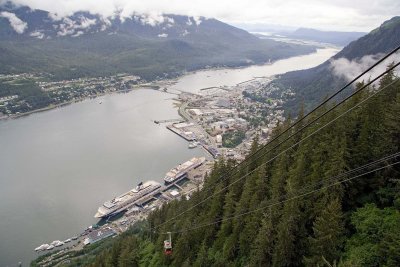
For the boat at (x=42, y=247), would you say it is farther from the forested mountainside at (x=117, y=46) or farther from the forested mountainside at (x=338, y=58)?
the forested mountainside at (x=117, y=46)

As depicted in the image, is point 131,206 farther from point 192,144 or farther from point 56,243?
point 192,144

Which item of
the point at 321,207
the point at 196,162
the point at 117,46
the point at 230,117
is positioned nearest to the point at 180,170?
the point at 196,162

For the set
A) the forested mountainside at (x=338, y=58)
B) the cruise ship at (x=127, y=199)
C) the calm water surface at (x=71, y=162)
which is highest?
the forested mountainside at (x=338, y=58)

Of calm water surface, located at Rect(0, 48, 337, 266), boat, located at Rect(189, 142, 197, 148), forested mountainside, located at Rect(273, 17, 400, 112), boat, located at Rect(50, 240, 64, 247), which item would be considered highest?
forested mountainside, located at Rect(273, 17, 400, 112)

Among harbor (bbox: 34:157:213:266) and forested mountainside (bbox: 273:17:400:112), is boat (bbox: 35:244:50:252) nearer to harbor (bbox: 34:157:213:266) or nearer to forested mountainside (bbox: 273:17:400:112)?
harbor (bbox: 34:157:213:266)

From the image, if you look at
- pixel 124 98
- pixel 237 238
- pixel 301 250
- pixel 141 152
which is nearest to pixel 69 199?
pixel 141 152

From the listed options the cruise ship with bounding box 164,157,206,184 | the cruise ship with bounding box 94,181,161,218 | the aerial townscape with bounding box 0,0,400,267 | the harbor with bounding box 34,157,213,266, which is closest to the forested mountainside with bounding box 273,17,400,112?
the aerial townscape with bounding box 0,0,400,267

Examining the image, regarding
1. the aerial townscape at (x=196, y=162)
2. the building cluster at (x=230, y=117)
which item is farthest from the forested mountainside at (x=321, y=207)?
the building cluster at (x=230, y=117)
